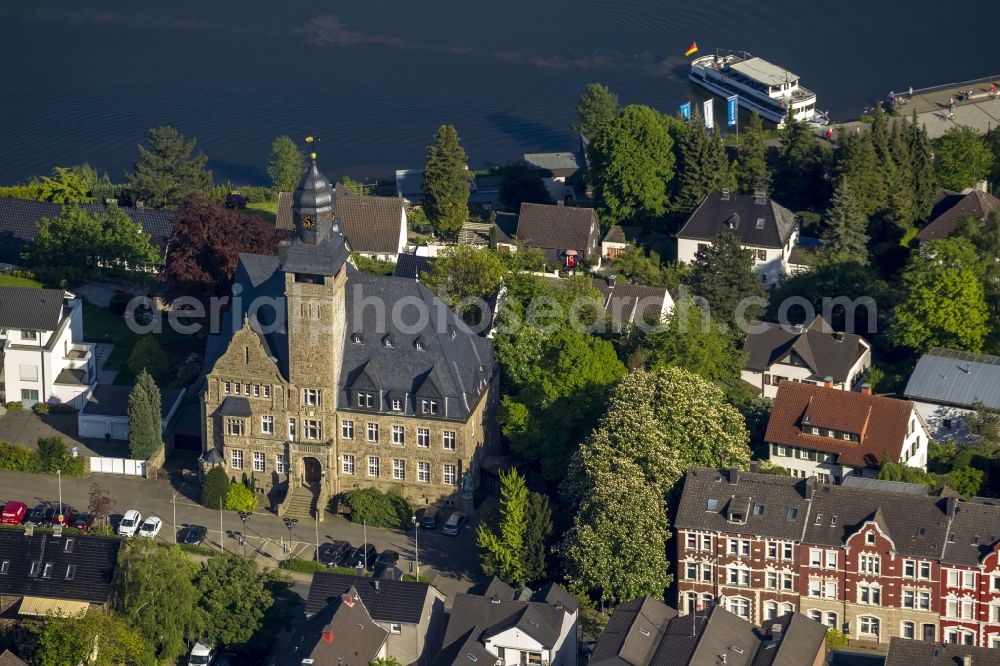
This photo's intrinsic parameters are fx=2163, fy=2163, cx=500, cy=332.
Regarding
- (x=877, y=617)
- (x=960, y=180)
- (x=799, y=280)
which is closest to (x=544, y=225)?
(x=799, y=280)

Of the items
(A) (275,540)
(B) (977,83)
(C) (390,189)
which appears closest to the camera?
(A) (275,540)

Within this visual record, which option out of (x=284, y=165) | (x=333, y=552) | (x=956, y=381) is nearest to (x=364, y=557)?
(x=333, y=552)

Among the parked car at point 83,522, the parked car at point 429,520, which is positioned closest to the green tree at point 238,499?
the parked car at point 83,522

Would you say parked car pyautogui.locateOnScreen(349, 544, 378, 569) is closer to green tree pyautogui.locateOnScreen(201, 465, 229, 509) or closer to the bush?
the bush

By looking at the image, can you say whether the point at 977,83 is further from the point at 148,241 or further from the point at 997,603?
the point at 997,603

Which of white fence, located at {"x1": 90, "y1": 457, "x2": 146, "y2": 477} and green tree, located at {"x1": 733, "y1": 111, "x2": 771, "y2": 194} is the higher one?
green tree, located at {"x1": 733, "y1": 111, "x2": 771, "y2": 194}

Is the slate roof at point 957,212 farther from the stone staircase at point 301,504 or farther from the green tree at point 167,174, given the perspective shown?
the green tree at point 167,174

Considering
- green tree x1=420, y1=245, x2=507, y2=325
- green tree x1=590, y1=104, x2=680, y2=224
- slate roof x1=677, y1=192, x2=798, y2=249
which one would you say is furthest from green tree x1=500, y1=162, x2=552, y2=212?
green tree x1=420, y1=245, x2=507, y2=325
